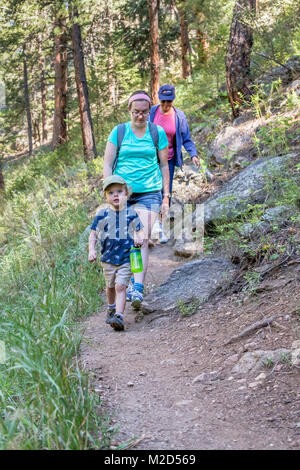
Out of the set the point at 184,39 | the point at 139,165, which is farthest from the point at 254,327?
the point at 184,39

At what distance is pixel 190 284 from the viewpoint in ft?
18.2

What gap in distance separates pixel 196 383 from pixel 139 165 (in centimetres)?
263

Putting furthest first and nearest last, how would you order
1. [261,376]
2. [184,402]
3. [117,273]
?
[117,273]
[261,376]
[184,402]

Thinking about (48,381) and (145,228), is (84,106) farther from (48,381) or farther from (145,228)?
(48,381)

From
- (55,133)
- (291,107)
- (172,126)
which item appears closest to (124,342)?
(172,126)

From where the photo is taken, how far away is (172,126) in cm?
638

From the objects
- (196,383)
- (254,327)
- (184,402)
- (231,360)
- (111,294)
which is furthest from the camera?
(111,294)

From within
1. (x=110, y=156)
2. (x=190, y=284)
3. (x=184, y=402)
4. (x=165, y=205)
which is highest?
(x=110, y=156)

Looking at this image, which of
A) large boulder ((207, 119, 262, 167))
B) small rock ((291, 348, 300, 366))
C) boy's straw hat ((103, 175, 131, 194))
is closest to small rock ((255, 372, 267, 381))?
small rock ((291, 348, 300, 366))

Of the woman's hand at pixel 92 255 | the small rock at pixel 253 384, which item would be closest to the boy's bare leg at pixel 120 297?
the woman's hand at pixel 92 255

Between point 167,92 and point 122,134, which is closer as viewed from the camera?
point 122,134
